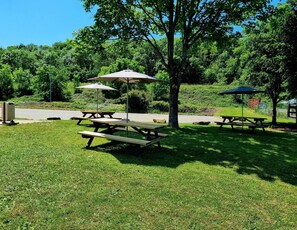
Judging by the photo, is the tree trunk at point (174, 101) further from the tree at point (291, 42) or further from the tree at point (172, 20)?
the tree at point (291, 42)

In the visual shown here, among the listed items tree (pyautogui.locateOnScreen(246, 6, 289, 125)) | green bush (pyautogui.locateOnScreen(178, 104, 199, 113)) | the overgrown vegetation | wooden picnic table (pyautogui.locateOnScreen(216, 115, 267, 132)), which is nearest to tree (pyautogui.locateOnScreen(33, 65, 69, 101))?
the overgrown vegetation

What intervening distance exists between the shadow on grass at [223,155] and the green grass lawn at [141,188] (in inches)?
0.9

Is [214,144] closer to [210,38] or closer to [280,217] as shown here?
[280,217]


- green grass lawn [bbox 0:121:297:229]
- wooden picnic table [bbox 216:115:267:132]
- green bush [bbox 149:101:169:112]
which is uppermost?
green bush [bbox 149:101:169:112]

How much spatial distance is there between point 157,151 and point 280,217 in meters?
3.69

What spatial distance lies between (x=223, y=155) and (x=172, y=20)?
723cm

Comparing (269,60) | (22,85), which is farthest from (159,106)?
(22,85)

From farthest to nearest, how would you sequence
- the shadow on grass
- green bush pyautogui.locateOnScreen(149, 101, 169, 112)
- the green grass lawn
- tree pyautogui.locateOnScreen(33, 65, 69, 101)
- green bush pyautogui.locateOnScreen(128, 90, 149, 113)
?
tree pyautogui.locateOnScreen(33, 65, 69, 101), green bush pyautogui.locateOnScreen(149, 101, 169, 112), green bush pyautogui.locateOnScreen(128, 90, 149, 113), the shadow on grass, the green grass lawn

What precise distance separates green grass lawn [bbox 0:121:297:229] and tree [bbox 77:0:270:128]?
228 inches

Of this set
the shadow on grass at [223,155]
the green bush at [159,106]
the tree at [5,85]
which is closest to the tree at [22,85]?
the tree at [5,85]

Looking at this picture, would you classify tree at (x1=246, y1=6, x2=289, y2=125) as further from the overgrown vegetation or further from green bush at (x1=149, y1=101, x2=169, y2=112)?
green bush at (x1=149, y1=101, x2=169, y2=112)

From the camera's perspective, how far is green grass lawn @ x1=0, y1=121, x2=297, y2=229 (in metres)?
3.11

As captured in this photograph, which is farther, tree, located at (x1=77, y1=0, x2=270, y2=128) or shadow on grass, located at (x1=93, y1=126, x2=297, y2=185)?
tree, located at (x1=77, y1=0, x2=270, y2=128)

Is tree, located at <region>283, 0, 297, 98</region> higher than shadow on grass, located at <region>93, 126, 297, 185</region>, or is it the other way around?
tree, located at <region>283, 0, 297, 98</region>
